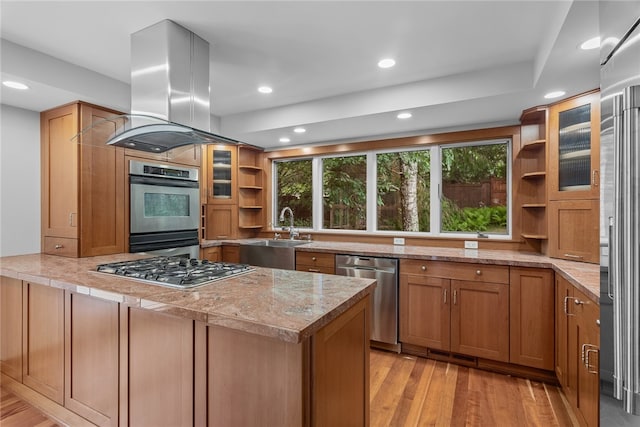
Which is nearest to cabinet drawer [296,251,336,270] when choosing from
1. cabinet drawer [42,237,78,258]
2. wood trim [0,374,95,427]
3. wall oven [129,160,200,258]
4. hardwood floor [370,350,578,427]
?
hardwood floor [370,350,578,427]

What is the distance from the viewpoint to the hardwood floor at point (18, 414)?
76.7 inches

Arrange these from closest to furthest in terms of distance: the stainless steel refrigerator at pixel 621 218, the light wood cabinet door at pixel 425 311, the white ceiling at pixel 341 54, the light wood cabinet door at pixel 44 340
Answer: the stainless steel refrigerator at pixel 621 218
the white ceiling at pixel 341 54
the light wood cabinet door at pixel 44 340
the light wood cabinet door at pixel 425 311

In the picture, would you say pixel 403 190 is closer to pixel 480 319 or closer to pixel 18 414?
pixel 480 319

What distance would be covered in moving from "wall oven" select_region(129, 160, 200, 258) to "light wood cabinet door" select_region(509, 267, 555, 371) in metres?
3.18

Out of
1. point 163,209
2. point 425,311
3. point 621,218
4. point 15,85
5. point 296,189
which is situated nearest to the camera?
point 621,218

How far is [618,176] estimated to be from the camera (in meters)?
0.91

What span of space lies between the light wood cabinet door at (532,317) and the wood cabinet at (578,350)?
Result: 0.10 metres

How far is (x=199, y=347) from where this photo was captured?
4.41ft

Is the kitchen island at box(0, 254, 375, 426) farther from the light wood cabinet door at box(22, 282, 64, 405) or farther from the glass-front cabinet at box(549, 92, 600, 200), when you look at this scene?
the glass-front cabinet at box(549, 92, 600, 200)

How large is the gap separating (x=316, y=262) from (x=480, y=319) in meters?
1.66

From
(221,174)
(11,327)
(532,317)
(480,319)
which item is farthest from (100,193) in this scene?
(532,317)

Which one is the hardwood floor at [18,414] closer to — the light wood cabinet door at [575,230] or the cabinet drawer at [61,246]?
the cabinet drawer at [61,246]

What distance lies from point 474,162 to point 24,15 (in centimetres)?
385

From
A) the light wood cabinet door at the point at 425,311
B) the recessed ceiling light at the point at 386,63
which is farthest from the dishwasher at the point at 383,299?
the recessed ceiling light at the point at 386,63
